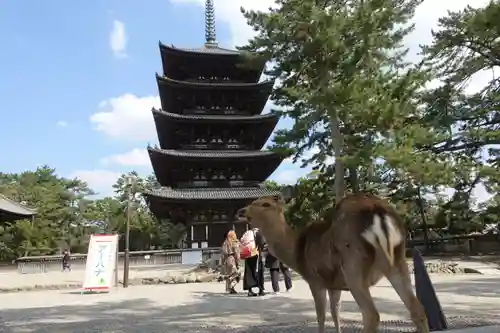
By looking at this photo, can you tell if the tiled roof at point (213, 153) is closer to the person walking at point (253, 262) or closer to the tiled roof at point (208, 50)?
the tiled roof at point (208, 50)

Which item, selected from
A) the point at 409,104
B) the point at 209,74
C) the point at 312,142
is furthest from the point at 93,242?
the point at 209,74

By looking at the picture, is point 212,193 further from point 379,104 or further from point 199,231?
Result: point 379,104

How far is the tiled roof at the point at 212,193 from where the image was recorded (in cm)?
2672

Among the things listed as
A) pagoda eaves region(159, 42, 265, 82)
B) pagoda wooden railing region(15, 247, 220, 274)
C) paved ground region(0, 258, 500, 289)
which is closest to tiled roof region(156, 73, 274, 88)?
pagoda eaves region(159, 42, 265, 82)

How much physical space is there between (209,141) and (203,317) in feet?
72.1

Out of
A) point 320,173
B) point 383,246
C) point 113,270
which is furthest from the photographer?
point 320,173

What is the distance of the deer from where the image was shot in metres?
4.04

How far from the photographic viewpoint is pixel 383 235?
4.06m

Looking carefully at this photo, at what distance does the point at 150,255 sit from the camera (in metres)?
29.8

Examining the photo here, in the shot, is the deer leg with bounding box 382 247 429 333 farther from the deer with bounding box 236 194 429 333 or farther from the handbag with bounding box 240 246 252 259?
the handbag with bounding box 240 246 252 259

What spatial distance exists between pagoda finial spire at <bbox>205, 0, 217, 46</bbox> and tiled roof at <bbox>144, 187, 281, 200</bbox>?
12.2m

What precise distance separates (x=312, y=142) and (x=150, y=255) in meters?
15.8

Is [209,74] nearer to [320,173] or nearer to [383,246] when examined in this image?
[320,173]

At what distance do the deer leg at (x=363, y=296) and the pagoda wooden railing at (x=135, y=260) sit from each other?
2326 centimetres
